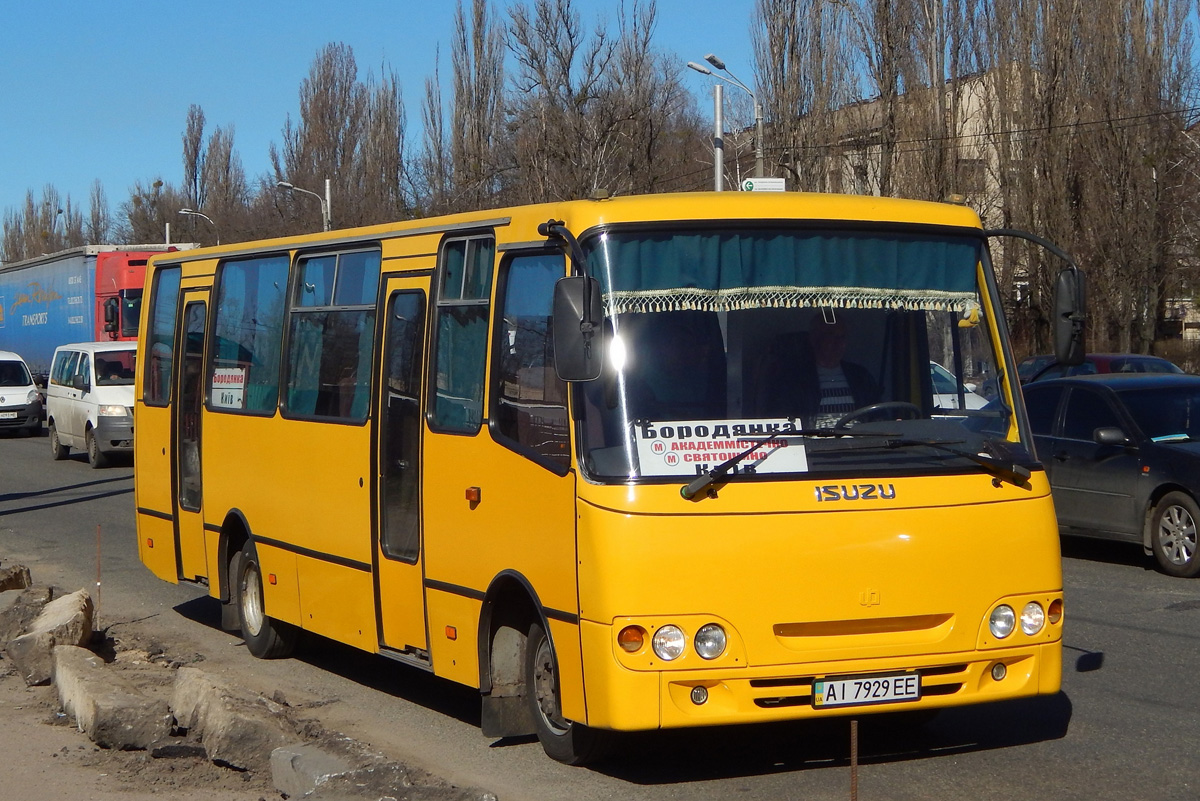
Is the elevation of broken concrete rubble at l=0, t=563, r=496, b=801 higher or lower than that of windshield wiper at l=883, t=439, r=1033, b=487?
lower

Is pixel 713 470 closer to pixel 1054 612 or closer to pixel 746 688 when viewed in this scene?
pixel 746 688

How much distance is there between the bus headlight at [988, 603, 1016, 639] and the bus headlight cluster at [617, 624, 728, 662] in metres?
1.17

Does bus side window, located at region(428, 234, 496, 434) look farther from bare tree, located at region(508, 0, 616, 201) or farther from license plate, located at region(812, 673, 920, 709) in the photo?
bare tree, located at region(508, 0, 616, 201)

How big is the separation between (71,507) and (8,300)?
29152 mm

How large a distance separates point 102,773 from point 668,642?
285 centimetres

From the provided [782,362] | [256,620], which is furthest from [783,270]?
[256,620]

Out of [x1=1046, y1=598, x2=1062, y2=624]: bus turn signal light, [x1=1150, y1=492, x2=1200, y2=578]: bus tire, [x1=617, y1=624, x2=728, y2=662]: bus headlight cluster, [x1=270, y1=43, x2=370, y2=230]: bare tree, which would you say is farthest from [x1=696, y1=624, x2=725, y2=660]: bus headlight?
[x1=270, y1=43, x2=370, y2=230]: bare tree

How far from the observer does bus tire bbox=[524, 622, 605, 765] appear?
616 centimetres

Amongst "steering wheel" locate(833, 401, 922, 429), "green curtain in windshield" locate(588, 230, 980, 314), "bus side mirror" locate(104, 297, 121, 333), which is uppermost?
"bus side mirror" locate(104, 297, 121, 333)

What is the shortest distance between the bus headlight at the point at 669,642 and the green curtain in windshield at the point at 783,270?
1.33m

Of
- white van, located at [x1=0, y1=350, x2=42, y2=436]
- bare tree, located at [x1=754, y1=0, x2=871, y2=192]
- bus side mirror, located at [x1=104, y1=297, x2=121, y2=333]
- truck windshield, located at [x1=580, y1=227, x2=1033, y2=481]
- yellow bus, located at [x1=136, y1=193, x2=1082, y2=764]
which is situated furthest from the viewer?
bare tree, located at [x1=754, y1=0, x2=871, y2=192]

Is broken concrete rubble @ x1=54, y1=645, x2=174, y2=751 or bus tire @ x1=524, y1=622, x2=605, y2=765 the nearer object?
bus tire @ x1=524, y1=622, x2=605, y2=765

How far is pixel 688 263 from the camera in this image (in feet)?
20.0

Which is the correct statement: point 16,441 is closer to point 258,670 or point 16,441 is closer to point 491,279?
point 258,670
